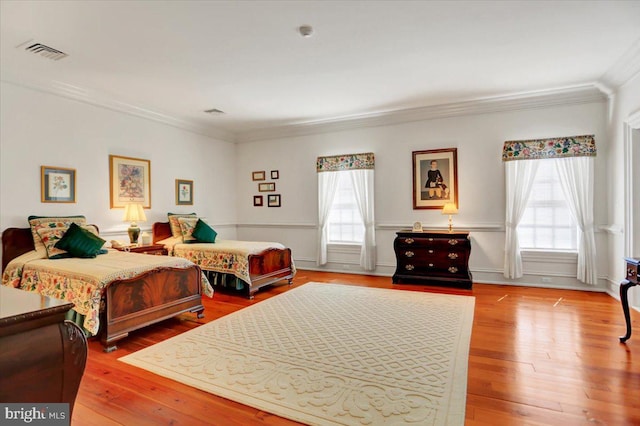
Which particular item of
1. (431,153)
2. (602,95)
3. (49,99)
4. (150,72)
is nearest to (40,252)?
(49,99)

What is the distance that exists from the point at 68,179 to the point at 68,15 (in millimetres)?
2478

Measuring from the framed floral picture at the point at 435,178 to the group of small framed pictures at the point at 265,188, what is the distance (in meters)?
2.85

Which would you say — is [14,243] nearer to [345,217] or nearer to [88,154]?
[88,154]

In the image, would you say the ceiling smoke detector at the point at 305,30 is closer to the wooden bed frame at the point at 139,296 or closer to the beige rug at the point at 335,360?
the wooden bed frame at the point at 139,296

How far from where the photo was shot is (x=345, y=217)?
648 cm

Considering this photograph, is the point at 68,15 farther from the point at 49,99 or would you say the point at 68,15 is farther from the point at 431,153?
the point at 431,153

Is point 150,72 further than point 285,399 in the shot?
Yes

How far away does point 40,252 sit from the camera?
3945 mm

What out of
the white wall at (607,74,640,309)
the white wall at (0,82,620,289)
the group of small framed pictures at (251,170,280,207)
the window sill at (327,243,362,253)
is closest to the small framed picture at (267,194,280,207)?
the group of small framed pictures at (251,170,280,207)

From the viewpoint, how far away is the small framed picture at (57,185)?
14.3 ft

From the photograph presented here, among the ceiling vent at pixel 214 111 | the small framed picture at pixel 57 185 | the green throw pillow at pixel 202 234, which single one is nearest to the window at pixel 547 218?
the green throw pillow at pixel 202 234

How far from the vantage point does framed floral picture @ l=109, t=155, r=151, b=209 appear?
16.8 ft

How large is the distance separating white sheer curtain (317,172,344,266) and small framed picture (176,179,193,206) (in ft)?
8.07

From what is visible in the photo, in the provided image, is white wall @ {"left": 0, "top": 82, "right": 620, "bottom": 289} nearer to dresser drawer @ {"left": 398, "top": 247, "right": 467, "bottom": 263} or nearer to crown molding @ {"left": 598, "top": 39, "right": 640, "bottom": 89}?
crown molding @ {"left": 598, "top": 39, "right": 640, "bottom": 89}
